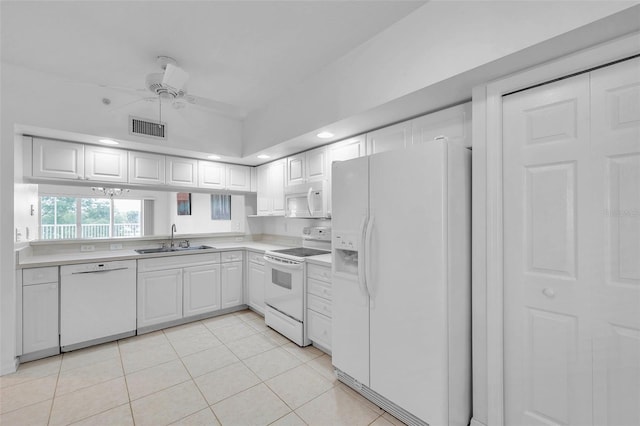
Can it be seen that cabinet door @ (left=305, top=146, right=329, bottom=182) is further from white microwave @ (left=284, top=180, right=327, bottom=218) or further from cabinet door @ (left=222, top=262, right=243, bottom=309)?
cabinet door @ (left=222, top=262, right=243, bottom=309)

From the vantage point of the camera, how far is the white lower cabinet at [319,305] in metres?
2.64

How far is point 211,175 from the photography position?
160 inches

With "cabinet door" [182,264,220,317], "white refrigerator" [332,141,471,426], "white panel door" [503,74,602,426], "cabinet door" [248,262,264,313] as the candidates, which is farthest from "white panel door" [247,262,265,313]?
"white panel door" [503,74,602,426]

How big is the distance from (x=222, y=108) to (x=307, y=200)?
160 cm

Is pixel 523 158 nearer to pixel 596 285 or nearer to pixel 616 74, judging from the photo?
pixel 616 74

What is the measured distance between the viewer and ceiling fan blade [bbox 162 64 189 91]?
7.17 ft

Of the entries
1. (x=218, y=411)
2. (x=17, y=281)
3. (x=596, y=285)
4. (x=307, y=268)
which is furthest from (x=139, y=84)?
(x=596, y=285)

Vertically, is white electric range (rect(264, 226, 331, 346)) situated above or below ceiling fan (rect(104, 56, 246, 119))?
below

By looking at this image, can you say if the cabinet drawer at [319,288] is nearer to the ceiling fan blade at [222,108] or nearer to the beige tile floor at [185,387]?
the beige tile floor at [185,387]

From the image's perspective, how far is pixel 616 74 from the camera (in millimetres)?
1331

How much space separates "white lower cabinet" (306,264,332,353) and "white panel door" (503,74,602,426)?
143 cm

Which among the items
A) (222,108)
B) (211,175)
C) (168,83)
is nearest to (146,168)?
(211,175)

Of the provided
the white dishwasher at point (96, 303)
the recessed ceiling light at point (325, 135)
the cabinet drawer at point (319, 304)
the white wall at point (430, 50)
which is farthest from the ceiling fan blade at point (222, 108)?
the cabinet drawer at point (319, 304)

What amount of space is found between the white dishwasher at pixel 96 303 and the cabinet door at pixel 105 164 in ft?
3.38
